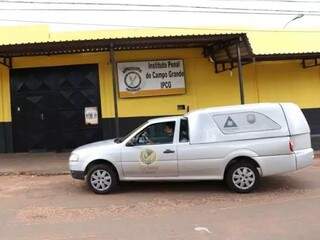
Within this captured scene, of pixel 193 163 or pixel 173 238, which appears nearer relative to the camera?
pixel 173 238

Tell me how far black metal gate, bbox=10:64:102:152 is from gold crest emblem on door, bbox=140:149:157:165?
8.32 m

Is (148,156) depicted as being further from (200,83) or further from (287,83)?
(287,83)

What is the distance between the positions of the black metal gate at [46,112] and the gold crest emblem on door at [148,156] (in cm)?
832

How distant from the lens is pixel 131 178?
41.0 ft

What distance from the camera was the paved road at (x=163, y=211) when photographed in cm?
884

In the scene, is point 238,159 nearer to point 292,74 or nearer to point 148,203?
point 148,203

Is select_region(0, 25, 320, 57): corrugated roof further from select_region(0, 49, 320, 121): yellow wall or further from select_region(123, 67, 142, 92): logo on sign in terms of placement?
select_region(123, 67, 142, 92): logo on sign

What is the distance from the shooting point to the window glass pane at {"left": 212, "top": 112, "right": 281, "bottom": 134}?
1241cm

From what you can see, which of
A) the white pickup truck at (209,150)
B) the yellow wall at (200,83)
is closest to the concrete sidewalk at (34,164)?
the yellow wall at (200,83)

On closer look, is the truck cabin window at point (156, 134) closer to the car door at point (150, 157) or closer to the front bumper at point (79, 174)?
the car door at point (150, 157)

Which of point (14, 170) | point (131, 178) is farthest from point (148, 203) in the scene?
point (14, 170)

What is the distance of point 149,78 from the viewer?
67.6 ft

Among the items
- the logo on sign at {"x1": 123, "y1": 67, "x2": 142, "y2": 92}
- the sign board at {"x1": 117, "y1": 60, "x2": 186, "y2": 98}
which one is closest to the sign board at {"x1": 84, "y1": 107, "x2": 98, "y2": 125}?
the sign board at {"x1": 117, "y1": 60, "x2": 186, "y2": 98}

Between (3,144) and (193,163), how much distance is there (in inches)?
399
